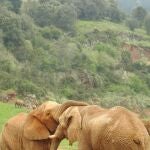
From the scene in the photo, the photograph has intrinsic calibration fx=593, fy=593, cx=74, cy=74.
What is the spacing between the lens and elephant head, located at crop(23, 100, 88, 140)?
8.27 m

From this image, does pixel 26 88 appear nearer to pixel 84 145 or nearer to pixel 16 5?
pixel 84 145

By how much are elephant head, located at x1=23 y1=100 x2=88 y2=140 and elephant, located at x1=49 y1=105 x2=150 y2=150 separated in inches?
32.2

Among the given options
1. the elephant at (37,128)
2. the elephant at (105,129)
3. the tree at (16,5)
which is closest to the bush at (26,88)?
the elephant at (37,128)

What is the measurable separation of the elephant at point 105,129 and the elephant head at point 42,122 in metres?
0.82

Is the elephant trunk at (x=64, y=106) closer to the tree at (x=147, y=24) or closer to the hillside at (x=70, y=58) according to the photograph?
the hillside at (x=70, y=58)

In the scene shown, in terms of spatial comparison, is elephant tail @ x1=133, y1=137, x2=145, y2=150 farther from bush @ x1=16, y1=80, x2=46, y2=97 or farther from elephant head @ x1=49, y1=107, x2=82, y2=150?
bush @ x1=16, y1=80, x2=46, y2=97

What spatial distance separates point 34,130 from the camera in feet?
28.0

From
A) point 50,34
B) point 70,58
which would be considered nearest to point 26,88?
point 70,58

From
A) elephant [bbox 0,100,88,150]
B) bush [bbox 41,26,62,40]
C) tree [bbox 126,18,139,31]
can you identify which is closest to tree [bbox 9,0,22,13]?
bush [bbox 41,26,62,40]

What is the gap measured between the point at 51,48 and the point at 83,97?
1012 cm

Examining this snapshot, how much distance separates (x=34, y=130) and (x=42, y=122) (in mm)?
187

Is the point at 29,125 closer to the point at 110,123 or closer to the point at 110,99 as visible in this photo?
the point at 110,123

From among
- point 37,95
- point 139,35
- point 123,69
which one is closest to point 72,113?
point 37,95

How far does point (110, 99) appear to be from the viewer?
4009 cm
